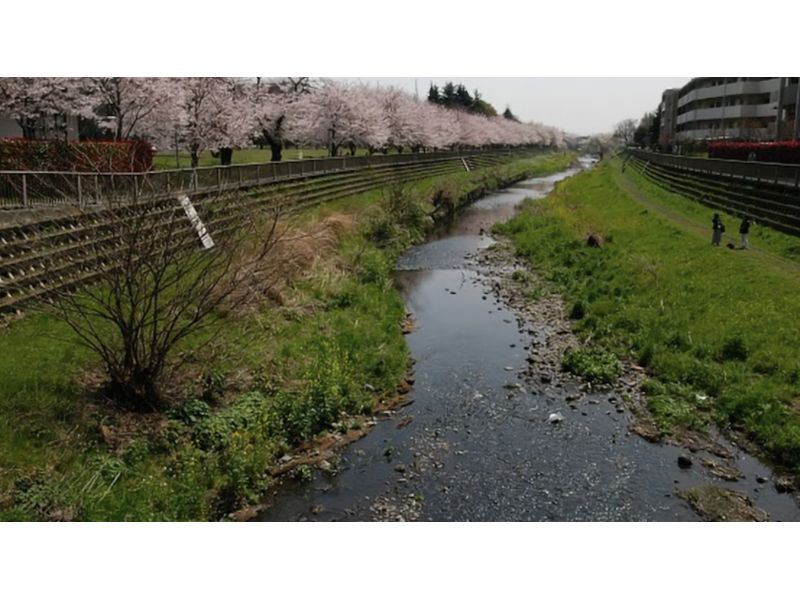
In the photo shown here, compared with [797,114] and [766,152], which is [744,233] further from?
[797,114]

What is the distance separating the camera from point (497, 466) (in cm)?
874

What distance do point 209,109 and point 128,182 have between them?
16313 millimetres

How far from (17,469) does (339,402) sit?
172 inches

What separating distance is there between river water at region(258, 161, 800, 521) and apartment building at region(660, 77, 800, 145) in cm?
4115

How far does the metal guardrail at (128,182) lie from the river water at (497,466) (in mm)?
4878

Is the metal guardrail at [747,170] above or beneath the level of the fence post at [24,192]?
above

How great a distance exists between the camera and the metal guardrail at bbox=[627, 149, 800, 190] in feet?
65.3

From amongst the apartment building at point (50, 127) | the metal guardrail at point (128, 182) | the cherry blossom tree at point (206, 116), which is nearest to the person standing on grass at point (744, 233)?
the metal guardrail at point (128, 182)

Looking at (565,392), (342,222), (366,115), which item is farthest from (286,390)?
(366,115)

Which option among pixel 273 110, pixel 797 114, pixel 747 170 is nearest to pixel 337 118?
pixel 273 110

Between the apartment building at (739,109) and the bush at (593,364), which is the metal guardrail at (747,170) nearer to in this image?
the bush at (593,364)

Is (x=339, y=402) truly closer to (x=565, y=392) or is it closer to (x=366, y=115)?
(x=565, y=392)

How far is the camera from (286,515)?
7.59 meters

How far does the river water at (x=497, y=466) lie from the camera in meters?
7.74
